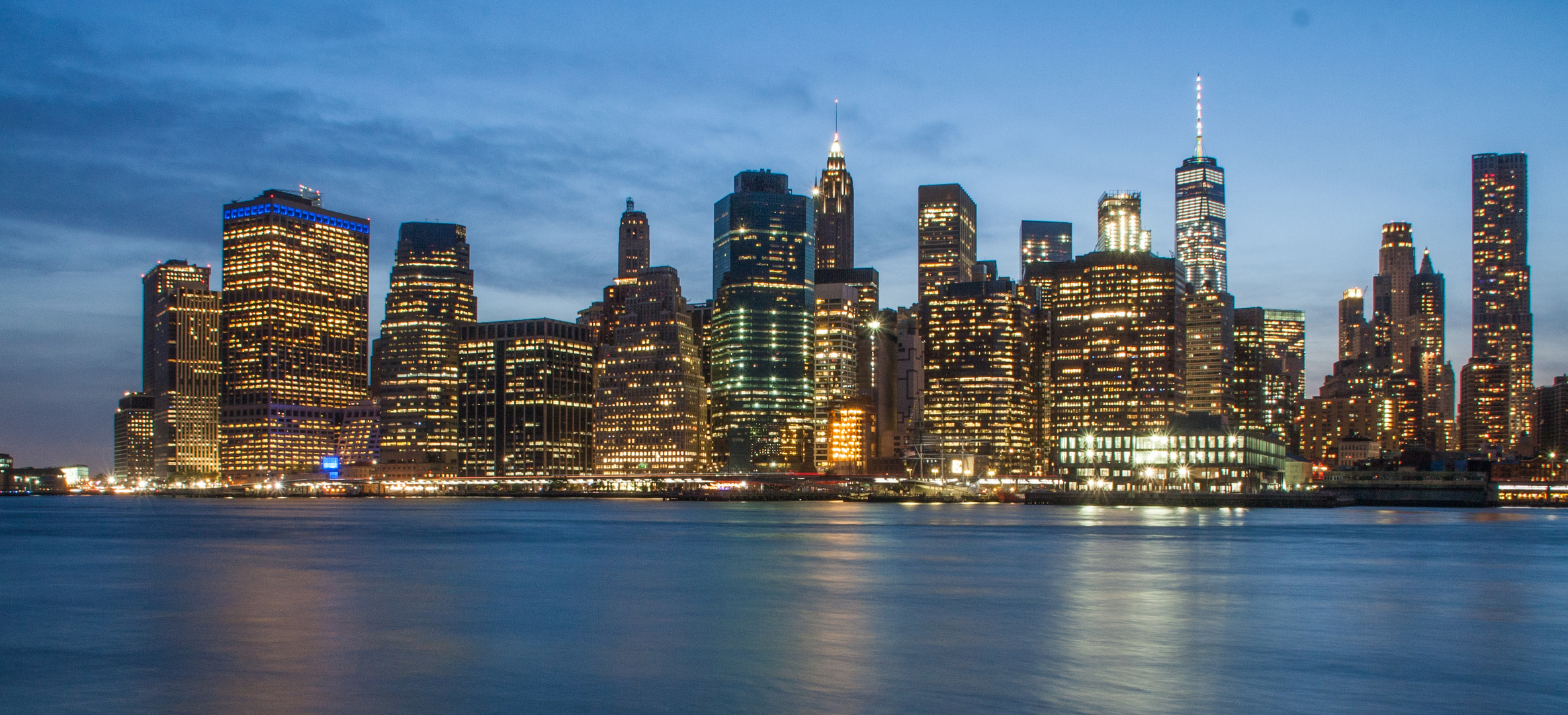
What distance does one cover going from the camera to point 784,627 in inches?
1801

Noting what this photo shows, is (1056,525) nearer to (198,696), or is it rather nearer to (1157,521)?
(1157,521)

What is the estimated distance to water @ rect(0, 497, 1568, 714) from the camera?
32781 mm

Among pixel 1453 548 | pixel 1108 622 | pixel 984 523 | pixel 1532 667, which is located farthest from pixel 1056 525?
pixel 1532 667

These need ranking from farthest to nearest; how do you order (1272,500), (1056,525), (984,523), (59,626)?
(1272,500)
(984,523)
(1056,525)
(59,626)

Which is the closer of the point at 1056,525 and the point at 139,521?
the point at 1056,525

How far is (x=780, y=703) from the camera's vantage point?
31.5 metres

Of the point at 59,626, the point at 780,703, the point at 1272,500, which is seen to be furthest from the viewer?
the point at 1272,500

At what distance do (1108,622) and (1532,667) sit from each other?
13683 millimetres

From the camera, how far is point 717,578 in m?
63.8

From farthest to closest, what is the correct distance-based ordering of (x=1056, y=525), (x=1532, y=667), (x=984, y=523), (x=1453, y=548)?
(x=984, y=523) < (x=1056, y=525) < (x=1453, y=548) < (x=1532, y=667)

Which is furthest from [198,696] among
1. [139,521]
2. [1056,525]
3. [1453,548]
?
[139,521]

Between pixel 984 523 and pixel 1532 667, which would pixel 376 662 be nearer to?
pixel 1532 667

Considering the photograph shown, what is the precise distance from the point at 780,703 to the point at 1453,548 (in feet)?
246

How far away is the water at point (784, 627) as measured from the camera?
32.8 metres
